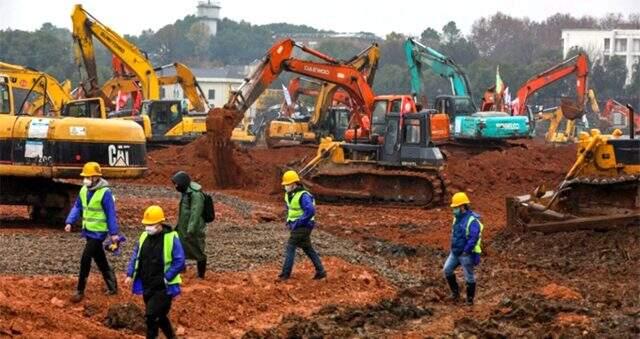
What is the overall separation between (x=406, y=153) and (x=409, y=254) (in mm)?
7980

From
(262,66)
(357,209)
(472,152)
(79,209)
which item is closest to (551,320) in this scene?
(79,209)

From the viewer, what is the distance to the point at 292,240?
15922 millimetres

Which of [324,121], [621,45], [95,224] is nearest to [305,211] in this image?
[95,224]

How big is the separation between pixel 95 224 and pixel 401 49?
322ft

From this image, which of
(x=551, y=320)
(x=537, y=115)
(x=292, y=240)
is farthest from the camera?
(x=537, y=115)

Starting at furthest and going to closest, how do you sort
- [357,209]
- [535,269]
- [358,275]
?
1. [357,209]
2. [535,269]
3. [358,275]

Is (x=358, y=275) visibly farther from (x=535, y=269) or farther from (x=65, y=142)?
(x=65, y=142)

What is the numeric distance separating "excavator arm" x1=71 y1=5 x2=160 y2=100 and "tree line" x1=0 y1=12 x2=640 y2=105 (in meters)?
1.81

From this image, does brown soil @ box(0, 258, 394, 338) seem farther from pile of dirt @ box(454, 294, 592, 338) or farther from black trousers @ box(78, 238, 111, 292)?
pile of dirt @ box(454, 294, 592, 338)

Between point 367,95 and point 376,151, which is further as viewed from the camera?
point 367,95

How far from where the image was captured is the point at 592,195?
20.3 m

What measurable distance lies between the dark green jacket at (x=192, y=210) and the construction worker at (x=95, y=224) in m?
1.19

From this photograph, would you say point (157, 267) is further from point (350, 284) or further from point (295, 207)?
point (350, 284)

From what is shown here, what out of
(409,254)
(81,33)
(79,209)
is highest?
(81,33)
